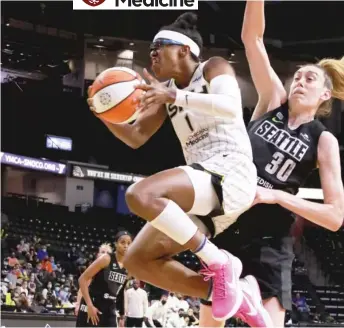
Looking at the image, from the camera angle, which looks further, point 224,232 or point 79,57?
point 79,57

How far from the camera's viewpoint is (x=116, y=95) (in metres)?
3.68

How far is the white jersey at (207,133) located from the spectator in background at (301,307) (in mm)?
13291

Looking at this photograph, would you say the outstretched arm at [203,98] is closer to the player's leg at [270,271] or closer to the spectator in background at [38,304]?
the player's leg at [270,271]

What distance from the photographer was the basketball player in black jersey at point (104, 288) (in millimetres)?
7391

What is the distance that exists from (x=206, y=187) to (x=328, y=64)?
4.17 ft

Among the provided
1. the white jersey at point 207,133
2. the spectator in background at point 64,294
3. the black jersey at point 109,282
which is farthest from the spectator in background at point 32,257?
the white jersey at point 207,133

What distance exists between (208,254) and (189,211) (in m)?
0.23

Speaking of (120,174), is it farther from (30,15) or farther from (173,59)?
(173,59)

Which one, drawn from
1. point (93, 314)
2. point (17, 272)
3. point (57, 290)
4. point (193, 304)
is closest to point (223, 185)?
point (93, 314)

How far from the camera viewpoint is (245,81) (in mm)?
24859

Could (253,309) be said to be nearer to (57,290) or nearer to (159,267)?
(159,267)

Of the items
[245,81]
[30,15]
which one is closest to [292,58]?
[245,81]

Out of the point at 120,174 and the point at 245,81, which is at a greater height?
the point at 245,81

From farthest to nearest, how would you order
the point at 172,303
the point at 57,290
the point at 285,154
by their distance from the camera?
the point at 57,290 < the point at 172,303 < the point at 285,154
